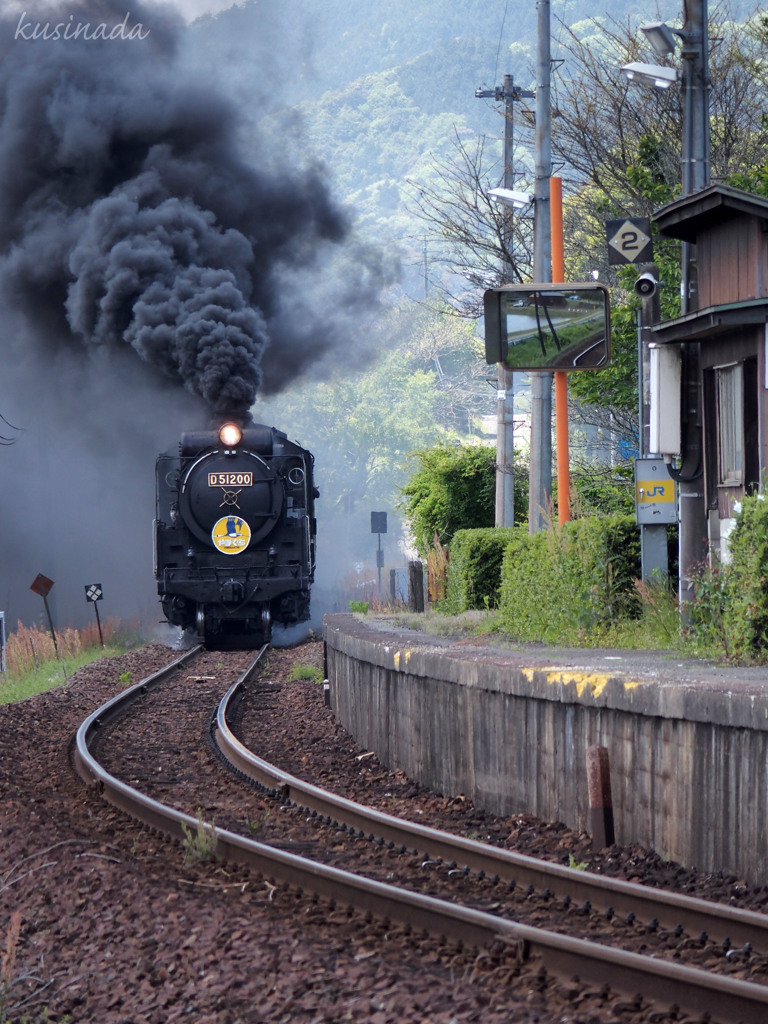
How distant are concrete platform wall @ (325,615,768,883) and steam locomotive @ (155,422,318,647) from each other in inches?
418

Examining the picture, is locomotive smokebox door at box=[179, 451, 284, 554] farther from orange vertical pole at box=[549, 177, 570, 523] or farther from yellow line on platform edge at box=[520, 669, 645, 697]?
yellow line on platform edge at box=[520, 669, 645, 697]

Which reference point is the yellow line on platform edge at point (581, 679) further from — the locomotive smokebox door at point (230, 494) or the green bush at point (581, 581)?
the locomotive smokebox door at point (230, 494)

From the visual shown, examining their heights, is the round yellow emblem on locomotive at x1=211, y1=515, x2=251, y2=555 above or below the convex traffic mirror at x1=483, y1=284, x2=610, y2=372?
below

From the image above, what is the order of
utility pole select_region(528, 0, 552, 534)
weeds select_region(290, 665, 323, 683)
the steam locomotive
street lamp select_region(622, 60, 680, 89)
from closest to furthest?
street lamp select_region(622, 60, 680, 89) → utility pole select_region(528, 0, 552, 534) → weeds select_region(290, 665, 323, 683) → the steam locomotive

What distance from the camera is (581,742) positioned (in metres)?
7.38

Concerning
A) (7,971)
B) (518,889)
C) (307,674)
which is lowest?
(307,674)

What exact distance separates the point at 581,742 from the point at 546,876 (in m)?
1.38

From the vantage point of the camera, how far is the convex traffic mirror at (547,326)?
531 inches

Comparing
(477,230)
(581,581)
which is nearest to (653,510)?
(581,581)

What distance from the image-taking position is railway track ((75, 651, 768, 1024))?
170 inches

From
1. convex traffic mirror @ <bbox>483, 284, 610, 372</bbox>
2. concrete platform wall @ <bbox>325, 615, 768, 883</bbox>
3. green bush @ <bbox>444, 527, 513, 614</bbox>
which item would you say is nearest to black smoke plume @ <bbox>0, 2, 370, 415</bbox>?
green bush @ <bbox>444, 527, 513, 614</bbox>

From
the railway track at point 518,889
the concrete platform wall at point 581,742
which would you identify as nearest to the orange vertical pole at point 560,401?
the concrete platform wall at point 581,742

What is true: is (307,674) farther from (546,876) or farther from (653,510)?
(546,876)

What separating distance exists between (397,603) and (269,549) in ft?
9.85
